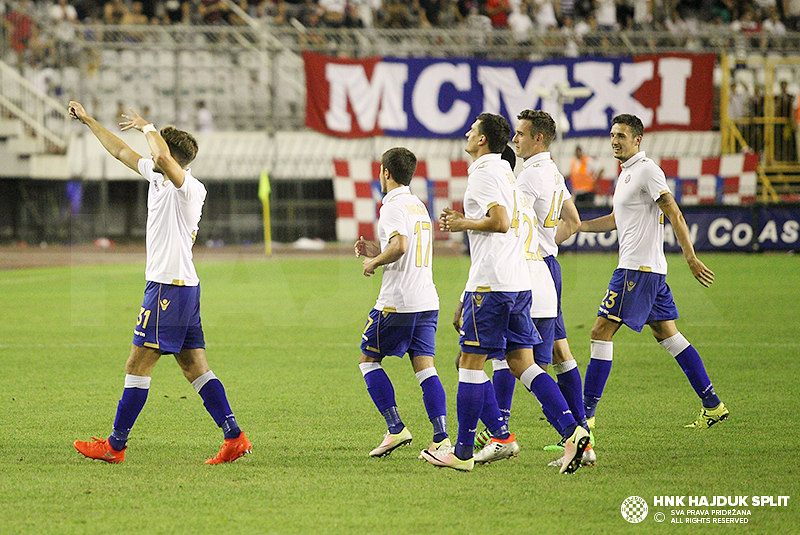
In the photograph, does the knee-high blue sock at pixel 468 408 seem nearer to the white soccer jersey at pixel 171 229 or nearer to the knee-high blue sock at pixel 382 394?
the knee-high blue sock at pixel 382 394

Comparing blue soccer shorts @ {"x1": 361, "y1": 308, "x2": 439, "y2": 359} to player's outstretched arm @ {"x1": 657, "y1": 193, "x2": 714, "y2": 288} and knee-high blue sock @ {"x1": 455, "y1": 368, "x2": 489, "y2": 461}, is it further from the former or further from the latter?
player's outstretched arm @ {"x1": 657, "y1": 193, "x2": 714, "y2": 288}

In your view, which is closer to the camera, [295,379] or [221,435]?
[221,435]

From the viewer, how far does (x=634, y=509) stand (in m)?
4.41

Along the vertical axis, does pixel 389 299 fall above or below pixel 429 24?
below

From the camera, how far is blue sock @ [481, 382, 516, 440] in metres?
5.32

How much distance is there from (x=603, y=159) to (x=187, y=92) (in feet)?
35.7

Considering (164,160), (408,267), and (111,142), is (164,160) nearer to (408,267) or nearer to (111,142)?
(111,142)

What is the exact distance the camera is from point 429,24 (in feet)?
86.5

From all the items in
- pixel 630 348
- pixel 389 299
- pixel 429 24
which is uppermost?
pixel 429 24

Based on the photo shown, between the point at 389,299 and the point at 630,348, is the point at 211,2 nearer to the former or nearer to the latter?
the point at 630,348

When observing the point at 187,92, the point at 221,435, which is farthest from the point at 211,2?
the point at 221,435

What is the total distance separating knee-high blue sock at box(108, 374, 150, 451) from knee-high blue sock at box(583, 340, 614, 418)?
2.74m

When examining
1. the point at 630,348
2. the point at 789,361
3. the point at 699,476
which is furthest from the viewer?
the point at 630,348

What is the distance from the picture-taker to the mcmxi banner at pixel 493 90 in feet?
80.5
